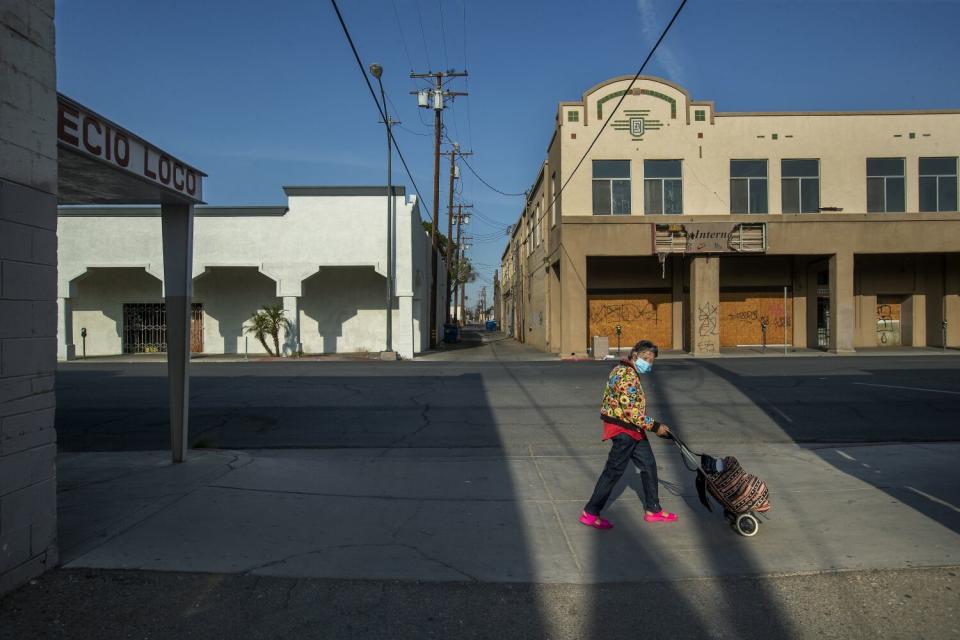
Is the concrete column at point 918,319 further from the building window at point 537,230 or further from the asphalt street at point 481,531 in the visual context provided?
the asphalt street at point 481,531

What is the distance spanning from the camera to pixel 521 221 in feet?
150

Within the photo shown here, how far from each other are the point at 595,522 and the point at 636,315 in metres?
24.2

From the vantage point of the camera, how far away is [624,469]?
18.4 ft

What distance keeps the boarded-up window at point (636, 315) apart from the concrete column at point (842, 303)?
6336 millimetres

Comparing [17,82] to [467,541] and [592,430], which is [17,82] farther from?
[592,430]

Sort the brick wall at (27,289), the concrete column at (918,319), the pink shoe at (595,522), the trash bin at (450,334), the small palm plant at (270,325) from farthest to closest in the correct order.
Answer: the trash bin at (450,334) → the concrete column at (918,319) → the small palm plant at (270,325) → the pink shoe at (595,522) → the brick wall at (27,289)

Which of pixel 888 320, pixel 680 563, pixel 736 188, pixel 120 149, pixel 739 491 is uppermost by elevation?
pixel 736 188

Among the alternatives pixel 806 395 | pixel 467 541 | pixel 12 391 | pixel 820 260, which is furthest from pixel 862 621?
pixel 820 260

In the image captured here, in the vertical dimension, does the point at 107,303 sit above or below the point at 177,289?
above

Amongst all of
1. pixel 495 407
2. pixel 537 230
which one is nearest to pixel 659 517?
pixel 495 407

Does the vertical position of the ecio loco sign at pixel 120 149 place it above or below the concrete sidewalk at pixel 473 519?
above

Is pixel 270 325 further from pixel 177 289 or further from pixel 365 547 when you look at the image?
pixel 365 547

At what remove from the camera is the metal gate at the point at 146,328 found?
28.2 metres

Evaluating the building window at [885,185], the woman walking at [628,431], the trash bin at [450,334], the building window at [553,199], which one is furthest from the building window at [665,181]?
the woman walking at [628,431]
